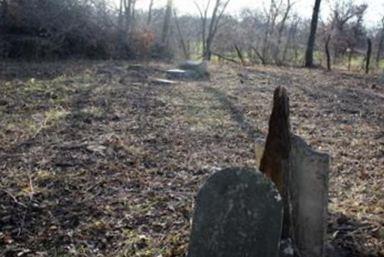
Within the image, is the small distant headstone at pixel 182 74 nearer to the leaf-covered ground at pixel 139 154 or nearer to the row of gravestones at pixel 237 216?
the leaf-covered ground at pixel 139 154

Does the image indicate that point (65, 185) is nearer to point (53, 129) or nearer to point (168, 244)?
point (168, 244)

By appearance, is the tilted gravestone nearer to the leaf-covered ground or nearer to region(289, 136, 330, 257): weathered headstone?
the leaf-covered ground

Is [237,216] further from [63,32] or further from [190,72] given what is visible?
[63,32]

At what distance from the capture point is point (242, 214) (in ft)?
9.10

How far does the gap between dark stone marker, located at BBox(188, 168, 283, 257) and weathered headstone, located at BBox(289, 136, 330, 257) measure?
0.62 meters

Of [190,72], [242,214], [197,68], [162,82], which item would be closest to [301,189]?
[242,214]

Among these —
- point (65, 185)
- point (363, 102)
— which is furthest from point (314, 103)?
point (65, 185)

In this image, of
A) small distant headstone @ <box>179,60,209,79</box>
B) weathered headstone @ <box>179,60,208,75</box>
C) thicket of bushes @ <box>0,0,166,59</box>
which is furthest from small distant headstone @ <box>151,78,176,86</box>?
thicket of bushes @ <box>0,0,166,59</box>

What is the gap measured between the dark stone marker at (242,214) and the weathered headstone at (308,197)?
62 centimetres

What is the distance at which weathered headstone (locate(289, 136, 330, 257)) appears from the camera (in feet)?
11.0

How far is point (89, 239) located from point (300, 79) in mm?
11110

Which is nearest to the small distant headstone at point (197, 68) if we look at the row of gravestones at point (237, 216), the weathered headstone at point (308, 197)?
the weathered headstone at point (308, 197)

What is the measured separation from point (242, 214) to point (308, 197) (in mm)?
819

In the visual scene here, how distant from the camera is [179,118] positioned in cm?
766
